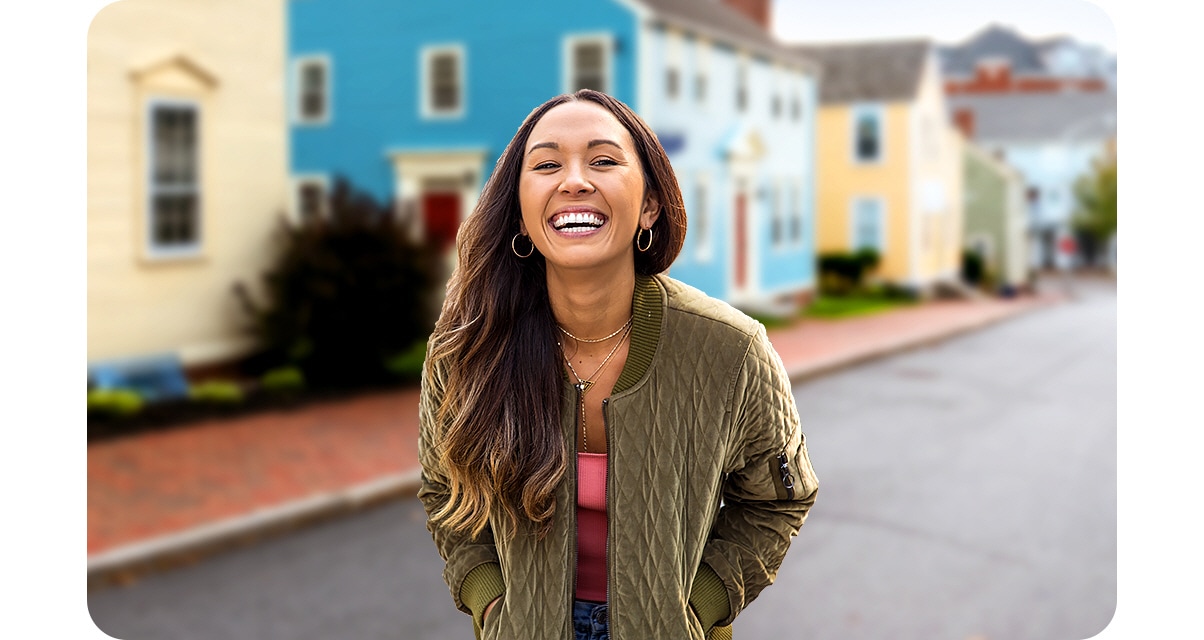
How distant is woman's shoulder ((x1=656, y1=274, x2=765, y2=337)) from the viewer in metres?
1.92

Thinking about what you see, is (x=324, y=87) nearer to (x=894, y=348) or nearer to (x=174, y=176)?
(x=174, y=176)

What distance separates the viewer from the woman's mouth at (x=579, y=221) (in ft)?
6.09

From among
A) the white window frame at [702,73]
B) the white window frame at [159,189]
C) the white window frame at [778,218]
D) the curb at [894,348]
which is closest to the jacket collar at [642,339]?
the white window frame at [159,189]

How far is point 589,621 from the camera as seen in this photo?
197cm

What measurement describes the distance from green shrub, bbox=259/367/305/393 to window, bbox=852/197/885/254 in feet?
19.2

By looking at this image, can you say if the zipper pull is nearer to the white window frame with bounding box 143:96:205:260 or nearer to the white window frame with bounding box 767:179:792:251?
the white window frame with bounding box 143:96:205:260

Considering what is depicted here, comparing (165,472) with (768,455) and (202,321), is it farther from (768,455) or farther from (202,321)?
(768,455)

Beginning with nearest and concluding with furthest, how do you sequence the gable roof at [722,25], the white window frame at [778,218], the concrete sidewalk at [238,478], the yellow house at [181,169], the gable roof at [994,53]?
the concrete sidewalk at [238,478], the gable roof at [994,53], the yellow house at [181,169], the gable roof at [722,25], the white window frame at [778,218]

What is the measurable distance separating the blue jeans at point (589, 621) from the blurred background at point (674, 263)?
285 centimetres

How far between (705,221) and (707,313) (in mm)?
12459

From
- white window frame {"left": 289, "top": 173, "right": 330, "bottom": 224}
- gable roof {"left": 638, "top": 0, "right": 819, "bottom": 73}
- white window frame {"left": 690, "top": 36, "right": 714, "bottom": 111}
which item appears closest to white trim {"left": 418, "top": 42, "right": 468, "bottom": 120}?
white window frame {"left": 289, "top": 173, "right": 330, "bottom": 224}

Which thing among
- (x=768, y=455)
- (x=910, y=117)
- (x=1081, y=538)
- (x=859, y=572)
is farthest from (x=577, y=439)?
(x=910, y=117)

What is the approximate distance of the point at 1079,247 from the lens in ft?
29.9

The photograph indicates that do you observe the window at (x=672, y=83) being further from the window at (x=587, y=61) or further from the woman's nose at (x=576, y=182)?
the woman's nose at (x=576, y=182)
